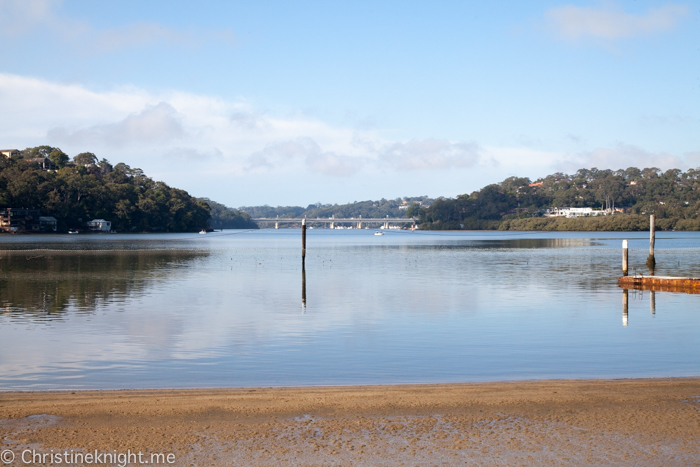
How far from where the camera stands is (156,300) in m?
25.2

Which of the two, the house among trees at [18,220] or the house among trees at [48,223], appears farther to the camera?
the house among trees at [48,223]

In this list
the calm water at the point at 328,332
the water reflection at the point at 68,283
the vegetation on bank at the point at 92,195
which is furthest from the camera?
the vegetation on bank at the point at 92,195

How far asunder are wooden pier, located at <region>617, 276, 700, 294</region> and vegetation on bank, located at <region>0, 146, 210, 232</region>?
127269 mm

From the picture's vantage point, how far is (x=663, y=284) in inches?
1140

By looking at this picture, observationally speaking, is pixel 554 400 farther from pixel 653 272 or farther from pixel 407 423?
pixel 653 272

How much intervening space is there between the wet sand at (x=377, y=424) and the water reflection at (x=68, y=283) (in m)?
12.7

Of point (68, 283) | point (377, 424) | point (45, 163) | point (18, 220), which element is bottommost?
point (68, 283)

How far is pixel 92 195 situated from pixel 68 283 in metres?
125

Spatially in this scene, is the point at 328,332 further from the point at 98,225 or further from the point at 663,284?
the point at 98,225

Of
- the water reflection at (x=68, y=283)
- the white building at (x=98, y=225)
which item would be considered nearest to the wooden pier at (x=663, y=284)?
the water reflection at (x=68, y=283)

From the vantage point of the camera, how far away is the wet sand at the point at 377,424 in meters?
7.23

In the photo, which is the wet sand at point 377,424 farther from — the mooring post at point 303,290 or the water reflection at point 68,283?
the mooring post at point 303,290

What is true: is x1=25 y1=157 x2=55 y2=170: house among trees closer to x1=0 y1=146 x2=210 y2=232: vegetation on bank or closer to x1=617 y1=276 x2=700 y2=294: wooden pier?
→ x1=0 y1=146 x2=210 y2=232: vegetation on bank

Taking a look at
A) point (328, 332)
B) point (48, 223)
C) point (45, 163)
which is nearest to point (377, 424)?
point (328, 332)
